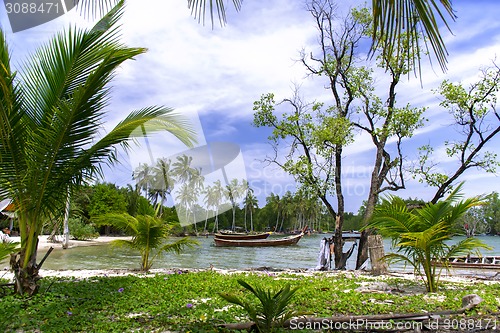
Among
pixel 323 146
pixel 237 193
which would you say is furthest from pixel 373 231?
pixel 237 193

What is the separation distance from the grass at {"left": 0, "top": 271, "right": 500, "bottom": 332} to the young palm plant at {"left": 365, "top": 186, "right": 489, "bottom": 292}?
0.49 m

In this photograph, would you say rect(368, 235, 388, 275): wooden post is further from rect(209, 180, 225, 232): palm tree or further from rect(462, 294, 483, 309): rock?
rect(209, 180, 225, 232): palm tree

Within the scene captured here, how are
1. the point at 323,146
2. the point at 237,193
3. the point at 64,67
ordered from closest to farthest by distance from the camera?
the point at 64,67 < the point at 323,146 < the point at 237,193

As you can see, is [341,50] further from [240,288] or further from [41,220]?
[41,220]

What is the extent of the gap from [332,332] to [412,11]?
9.75ft

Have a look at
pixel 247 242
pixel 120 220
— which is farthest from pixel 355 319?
pixel 247 242

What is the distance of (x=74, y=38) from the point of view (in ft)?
15.6

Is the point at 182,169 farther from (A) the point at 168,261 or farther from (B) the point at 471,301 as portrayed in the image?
(B) the point at 471,301

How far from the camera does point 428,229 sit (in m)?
5.75

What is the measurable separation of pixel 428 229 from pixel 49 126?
17.4 feet

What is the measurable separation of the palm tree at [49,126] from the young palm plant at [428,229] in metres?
4.50

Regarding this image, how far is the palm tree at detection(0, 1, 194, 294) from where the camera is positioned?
15.5 ft

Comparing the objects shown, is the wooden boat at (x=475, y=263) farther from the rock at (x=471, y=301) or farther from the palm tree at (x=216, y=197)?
the palm tree at (x=216, y=197)

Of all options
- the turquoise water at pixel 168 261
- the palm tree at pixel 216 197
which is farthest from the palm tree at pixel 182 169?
the turquoise water at pixel 168 261
